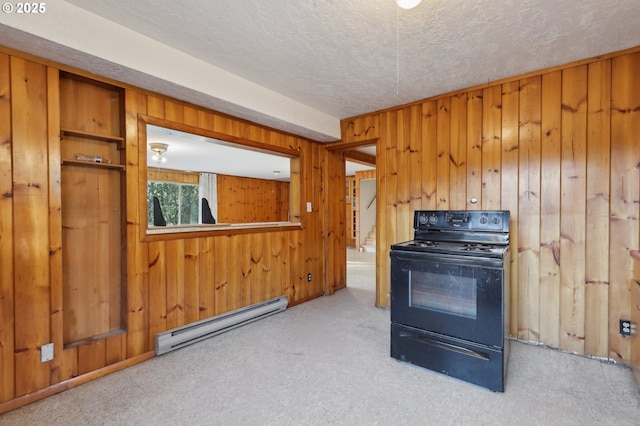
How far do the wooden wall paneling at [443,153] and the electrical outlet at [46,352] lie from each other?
133 inches

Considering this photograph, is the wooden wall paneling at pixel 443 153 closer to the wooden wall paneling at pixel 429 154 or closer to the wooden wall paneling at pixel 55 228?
the wooden wall paneling at pixel 429 154

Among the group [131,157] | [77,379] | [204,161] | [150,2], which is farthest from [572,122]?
[204,161]

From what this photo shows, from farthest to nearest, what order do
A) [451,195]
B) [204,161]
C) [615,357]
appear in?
[204,161], [451,195], [615,357]

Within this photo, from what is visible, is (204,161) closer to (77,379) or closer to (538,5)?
(77,379)

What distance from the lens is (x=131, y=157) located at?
2307 millimetres

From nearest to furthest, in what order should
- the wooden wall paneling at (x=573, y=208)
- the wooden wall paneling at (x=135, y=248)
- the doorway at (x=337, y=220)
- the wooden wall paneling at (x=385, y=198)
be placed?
the wooden wall paneling at (x=135, y=248), the wooden wall paneling at (x=573, y=208), the wooden wall paneling at (x=385, y=198), the doorway at (x=337, y=220)

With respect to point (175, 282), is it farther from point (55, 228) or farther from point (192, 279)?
point (55, 228)

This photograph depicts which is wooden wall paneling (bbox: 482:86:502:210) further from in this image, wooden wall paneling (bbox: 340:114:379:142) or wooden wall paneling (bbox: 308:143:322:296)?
wooden wall paneling (bbox: 308:143:322:296)

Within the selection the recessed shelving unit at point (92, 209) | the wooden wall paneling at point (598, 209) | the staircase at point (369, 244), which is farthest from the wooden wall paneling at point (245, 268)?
the staircase at point (369, 244)

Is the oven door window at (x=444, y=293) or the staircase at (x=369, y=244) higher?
the oven door window at (x=444, y=293)

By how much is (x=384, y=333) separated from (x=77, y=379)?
7.94ft

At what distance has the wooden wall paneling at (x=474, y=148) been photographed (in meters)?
2.88

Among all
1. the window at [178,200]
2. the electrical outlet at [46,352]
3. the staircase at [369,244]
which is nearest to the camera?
the electrical outlet at [46,352]

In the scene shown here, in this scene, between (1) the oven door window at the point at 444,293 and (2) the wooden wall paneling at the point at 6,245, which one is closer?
(2) the wooden wall paneling at the point at 6,245
